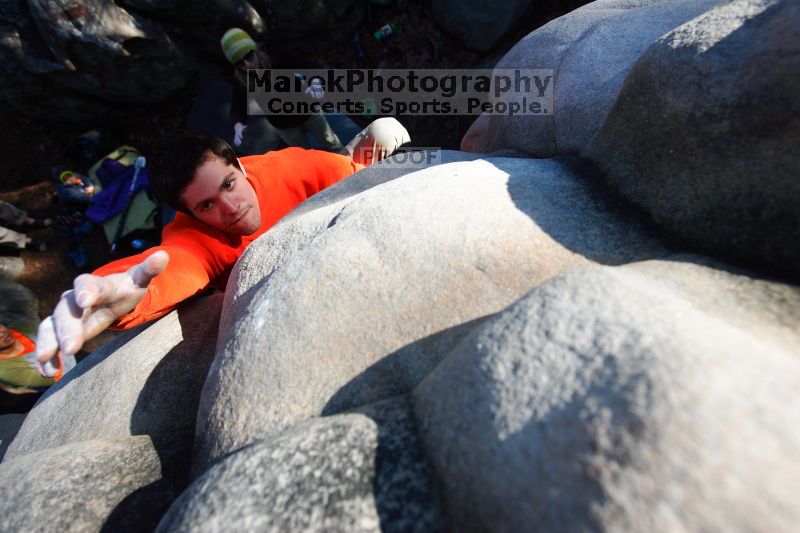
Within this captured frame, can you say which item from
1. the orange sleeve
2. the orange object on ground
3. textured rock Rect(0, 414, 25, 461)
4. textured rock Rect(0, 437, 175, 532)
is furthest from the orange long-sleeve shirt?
the orange object on ground

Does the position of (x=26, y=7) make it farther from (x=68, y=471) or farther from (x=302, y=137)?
(x=68, y=471)

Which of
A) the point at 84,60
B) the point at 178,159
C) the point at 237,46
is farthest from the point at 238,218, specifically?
the point at 84,60

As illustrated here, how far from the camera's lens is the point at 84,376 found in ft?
4.85

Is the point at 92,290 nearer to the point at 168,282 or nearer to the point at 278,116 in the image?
the point at 168,282

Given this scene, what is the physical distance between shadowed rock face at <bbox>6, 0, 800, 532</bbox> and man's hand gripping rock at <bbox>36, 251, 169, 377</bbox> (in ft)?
0.80

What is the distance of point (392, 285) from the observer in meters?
1.06

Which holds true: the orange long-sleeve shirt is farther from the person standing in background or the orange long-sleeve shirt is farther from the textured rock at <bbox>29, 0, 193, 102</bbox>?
the textured rock at <bbox>29, 0, 193, 102</bbox>

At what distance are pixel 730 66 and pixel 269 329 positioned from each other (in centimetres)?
110

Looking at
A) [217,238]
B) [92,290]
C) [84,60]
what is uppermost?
[84,60]

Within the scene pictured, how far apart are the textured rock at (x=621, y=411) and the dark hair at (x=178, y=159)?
Answer: 1320mm

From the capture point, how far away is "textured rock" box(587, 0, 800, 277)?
845mm

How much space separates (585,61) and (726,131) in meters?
0.72

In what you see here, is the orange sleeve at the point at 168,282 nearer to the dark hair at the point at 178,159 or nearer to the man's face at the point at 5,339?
the dark hair at the point at 178,159

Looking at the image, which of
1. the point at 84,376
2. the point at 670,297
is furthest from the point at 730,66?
the point at 84,376
